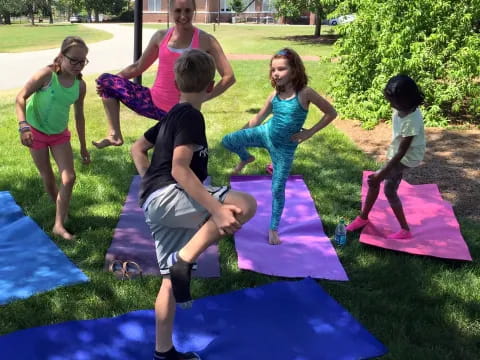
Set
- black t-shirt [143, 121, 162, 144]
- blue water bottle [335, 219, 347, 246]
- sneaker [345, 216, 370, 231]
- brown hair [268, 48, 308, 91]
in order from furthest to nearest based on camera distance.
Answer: sneaker [345, 216, 370, 231]
blue water bottle [335, 219, 347, 246]
brown hair [268, 48, 308, 91]
black t-shirt [143, 121, 162, 144]

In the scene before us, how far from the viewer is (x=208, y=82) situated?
2.54 meters

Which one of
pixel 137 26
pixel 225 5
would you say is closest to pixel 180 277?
pixel 137 26

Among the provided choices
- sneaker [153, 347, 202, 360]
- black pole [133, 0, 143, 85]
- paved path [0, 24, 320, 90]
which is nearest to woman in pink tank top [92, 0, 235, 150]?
sneaker [153, 347, 202, 360]

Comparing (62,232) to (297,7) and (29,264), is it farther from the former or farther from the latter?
(297,7)

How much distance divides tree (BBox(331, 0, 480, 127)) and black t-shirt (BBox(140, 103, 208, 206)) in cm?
735

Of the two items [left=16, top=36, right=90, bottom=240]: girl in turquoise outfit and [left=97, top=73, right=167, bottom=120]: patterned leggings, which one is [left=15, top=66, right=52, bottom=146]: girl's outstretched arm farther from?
[left=97, top=73, right=167, bottom=120]: patterned leggings

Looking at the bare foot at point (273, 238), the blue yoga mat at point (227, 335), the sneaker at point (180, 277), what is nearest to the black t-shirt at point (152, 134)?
the sneaker at point (180, 277)

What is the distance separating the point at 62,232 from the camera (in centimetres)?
462

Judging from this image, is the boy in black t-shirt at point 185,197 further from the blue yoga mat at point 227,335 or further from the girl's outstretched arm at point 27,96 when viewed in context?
the girl's outstretched arm at point 27,96

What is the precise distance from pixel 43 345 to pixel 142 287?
899 millimetres

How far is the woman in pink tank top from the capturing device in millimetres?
4302

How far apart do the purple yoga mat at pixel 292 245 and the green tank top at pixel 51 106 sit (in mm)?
1964

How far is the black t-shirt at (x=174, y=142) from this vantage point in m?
2.39

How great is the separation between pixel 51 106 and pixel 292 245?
253 centimetres
